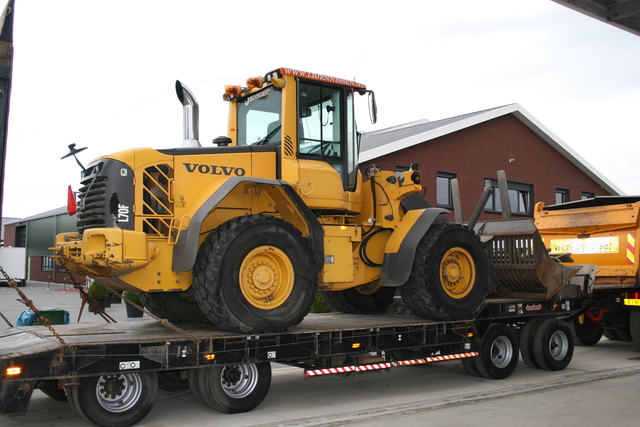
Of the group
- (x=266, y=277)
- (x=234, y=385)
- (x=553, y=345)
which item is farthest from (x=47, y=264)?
(x=266, y=277)

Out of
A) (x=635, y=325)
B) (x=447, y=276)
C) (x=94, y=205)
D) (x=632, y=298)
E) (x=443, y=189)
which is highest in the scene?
(x=443, y=189)

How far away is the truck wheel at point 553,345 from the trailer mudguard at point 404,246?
Answer: 9.58ft

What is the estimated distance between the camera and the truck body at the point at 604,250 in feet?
39.8

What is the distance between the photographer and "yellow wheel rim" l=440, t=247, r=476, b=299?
9234 millimetres

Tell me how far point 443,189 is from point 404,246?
16.7 metres

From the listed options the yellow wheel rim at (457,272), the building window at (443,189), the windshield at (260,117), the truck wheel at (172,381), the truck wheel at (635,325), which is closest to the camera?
the truck wheel at (172,381)

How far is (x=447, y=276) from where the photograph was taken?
9.23 m

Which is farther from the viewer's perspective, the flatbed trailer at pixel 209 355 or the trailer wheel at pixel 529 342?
the trailer wheel at pixel 529 342

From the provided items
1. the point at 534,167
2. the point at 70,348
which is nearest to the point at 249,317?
the point at 70,348

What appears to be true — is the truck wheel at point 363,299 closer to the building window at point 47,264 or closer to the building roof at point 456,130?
the building roof at point 456,130

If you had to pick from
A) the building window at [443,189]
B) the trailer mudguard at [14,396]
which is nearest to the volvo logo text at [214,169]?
the trailer mudguard at [14,396]

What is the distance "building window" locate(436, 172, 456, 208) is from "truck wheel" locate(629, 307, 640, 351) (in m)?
12.5

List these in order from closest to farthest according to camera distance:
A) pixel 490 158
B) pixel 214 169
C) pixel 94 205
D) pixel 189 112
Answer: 1. pixel 94 205
2. pixel 214 169
3. pixel 189 112
4. pixel 490 158

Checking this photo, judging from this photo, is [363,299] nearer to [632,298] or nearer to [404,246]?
[404,246]
